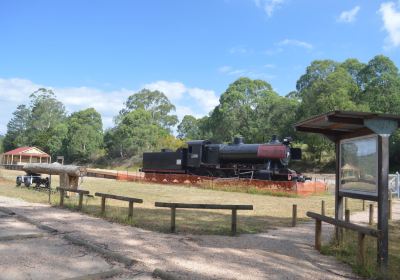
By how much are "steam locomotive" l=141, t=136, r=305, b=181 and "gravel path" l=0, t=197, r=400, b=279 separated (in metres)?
14.5

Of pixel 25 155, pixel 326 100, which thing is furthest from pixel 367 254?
pixel 25 155

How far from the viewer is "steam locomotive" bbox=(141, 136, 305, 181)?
25.5 meters

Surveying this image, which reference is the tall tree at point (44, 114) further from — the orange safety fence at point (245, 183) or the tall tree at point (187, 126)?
the orange safety fence at point (245, 183)

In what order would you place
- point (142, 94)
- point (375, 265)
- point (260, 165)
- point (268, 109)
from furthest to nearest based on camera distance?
point (142, 94)
point (268, 109)
point (260, 165)
point (375, 265)

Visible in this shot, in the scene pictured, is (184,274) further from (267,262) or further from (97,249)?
(97,249)

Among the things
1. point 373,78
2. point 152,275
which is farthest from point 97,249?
point 373,78

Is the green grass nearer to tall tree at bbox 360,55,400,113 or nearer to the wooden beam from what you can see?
the wooden beam

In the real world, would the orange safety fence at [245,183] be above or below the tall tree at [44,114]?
below

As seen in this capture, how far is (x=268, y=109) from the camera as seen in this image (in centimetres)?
5978

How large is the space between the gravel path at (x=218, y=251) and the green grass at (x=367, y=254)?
0.21 meters

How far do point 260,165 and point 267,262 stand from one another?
19766 millimetres

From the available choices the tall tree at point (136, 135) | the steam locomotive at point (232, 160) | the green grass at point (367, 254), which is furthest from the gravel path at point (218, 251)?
the tall tree at point (136, 135)

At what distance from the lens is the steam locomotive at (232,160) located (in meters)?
25.5

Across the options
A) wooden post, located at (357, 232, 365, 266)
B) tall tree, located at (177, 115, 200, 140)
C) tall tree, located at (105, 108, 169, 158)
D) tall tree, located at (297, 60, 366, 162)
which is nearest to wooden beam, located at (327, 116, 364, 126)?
wooden post, located at (357, 232, 365, 266)
